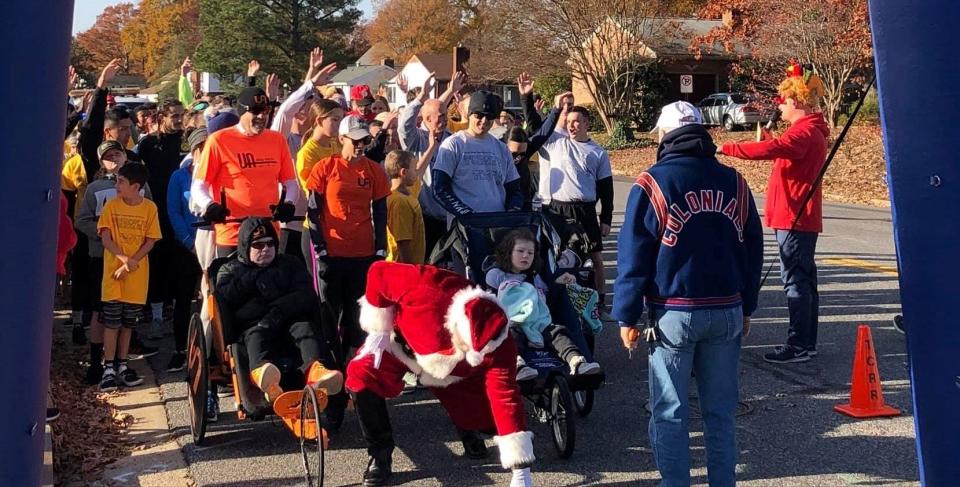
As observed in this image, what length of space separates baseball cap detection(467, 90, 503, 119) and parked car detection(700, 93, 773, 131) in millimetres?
31363

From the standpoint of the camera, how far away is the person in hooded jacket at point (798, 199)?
793 centimetres

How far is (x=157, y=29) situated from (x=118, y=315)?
96.6 m

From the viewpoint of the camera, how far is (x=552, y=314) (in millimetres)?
7016

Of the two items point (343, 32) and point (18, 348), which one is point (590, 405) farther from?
point (343, 32)

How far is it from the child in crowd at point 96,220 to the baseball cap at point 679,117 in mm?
4683

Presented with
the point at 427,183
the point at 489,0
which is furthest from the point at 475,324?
the point at 489,0

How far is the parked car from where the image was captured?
40.0m

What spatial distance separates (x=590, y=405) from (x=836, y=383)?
2059 millimetres

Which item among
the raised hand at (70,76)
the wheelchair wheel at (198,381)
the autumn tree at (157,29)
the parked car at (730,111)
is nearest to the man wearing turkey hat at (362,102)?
the raised hand at (70,76)

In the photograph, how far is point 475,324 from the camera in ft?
17.3

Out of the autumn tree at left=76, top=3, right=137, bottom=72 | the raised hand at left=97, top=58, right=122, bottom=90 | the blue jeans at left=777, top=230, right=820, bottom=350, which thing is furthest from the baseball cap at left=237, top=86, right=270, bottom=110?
the autumn tree at left=76, top=3, right=137, bottom=72

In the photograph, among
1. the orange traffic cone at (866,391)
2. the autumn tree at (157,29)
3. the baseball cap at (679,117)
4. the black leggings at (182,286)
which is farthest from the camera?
the autumn tree at (157,29)

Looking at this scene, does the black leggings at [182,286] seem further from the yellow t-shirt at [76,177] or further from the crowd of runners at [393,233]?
the yellow t-shirt at [76,177]

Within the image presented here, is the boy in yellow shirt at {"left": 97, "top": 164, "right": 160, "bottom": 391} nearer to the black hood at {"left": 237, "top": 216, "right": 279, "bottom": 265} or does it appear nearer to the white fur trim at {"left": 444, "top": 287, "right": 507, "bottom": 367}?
the black hood at {"left": 237, "top": 216, "right": 279, "bottom": 265}
